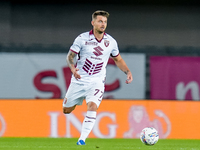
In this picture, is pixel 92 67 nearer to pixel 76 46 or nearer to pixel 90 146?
pixel 76 46

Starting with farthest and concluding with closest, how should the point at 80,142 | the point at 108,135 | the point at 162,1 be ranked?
1. the point at 162,1
2. the point at 108,135
3. the point at 80,142

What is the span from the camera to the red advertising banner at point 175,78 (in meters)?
12.8

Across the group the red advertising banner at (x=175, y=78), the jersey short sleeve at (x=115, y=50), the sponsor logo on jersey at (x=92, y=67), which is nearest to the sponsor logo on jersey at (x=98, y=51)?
the sponsor logo on jersey at (x=92, y=67)

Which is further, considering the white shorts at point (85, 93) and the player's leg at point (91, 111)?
the white shorts at point (85, 93)

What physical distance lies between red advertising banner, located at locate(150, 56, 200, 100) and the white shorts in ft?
14.5

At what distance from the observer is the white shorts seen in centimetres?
821

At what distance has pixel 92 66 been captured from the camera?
27.3ft

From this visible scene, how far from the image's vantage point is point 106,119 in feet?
39.9

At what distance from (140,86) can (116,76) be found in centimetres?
60

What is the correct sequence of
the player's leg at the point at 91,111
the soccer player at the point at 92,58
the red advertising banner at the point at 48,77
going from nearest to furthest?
the player's leg at the point at 91,111 < the soccer player at the point at 92,58 < the red advertising banner at the point at 48,77

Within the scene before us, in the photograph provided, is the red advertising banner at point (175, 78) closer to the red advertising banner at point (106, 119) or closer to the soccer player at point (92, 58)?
the red advertising banner at point (106, 119)

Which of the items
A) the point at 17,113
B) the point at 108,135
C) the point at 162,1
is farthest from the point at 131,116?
the point at 162,1

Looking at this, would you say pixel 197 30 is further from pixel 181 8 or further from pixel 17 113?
pixel 17 113

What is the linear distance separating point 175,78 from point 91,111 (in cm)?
522
